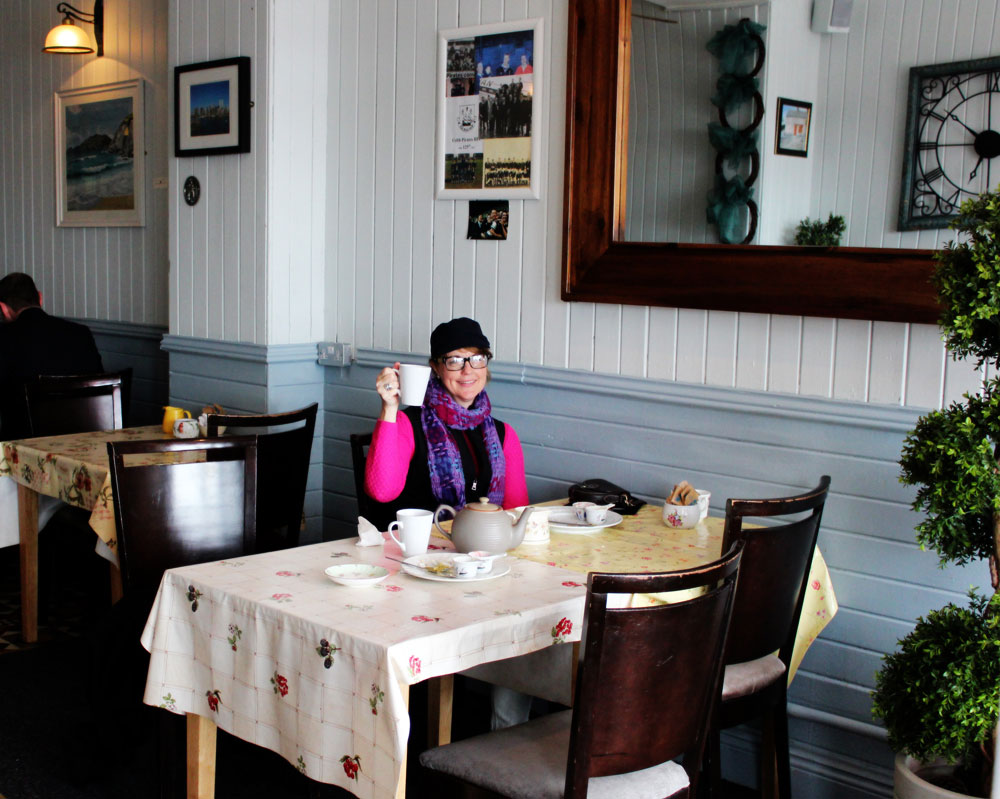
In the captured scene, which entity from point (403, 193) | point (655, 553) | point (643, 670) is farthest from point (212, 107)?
point (643, 670)

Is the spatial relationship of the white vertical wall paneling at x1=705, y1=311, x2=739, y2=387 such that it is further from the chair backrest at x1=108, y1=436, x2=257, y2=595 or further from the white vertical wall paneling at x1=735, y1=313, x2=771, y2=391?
the chair backrest at x1=108, y1=436, x2=257, y2=595

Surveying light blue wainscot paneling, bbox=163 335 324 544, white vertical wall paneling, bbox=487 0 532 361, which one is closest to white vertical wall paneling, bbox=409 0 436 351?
white vertical wall paneling, bbox=487 0 532 361

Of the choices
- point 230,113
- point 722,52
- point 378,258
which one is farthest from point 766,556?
point 230,113

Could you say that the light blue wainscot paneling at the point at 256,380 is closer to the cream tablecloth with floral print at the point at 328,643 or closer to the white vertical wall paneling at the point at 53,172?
the white vertical wall paneling at the point at 53,172

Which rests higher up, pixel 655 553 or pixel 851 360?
pixel 851 360

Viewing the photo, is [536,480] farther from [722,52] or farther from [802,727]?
[722,52]

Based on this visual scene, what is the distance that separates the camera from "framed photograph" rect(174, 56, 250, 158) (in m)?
3.90

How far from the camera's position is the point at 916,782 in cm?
212

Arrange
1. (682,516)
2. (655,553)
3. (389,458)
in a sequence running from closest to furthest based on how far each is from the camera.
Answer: (655,553)
(682,516)
(389,458)

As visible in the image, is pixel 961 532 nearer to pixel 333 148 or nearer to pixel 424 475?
pixel 424 475

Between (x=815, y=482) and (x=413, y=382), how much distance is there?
1.11 metres

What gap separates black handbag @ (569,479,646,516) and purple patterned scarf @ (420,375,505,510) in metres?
0.25

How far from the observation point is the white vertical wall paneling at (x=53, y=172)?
4.85 meters

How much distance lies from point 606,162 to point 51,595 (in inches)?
115
